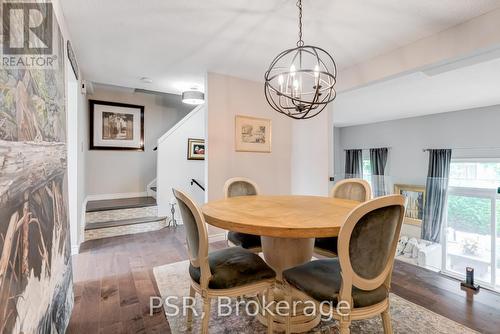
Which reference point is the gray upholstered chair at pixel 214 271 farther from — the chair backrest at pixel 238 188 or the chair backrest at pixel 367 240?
the chair backrest at pixel 238 188

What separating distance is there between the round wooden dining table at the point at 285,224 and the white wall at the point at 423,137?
528cm

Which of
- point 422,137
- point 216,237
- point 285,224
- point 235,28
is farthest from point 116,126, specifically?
point 422,137

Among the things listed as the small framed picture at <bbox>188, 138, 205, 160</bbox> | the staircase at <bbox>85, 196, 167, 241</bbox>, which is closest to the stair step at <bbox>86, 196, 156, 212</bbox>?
the staircase at <bbox>85, 196, 167, 241</bbox>

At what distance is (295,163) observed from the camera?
4133mm

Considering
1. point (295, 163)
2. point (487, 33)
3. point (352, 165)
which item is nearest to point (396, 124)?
point (352, 165)

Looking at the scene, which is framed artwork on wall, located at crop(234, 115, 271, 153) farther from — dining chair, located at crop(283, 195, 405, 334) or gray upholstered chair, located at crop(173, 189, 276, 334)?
dining chair, located at crop(283, 195, 405, 334)

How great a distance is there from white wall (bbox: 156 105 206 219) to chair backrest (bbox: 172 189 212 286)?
298cm

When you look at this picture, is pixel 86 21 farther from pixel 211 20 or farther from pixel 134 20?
pixel 211 20

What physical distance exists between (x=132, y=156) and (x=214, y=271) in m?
4.50

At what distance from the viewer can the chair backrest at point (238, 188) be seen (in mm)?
2656

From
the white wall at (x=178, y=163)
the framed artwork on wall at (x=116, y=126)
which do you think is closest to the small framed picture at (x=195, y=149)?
the white wall at (x=178, y=163)

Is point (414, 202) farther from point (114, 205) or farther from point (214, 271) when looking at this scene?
point (114, 205)

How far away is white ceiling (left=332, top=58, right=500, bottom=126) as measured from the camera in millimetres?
3293

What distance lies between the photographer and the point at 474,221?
5145 millimetres
